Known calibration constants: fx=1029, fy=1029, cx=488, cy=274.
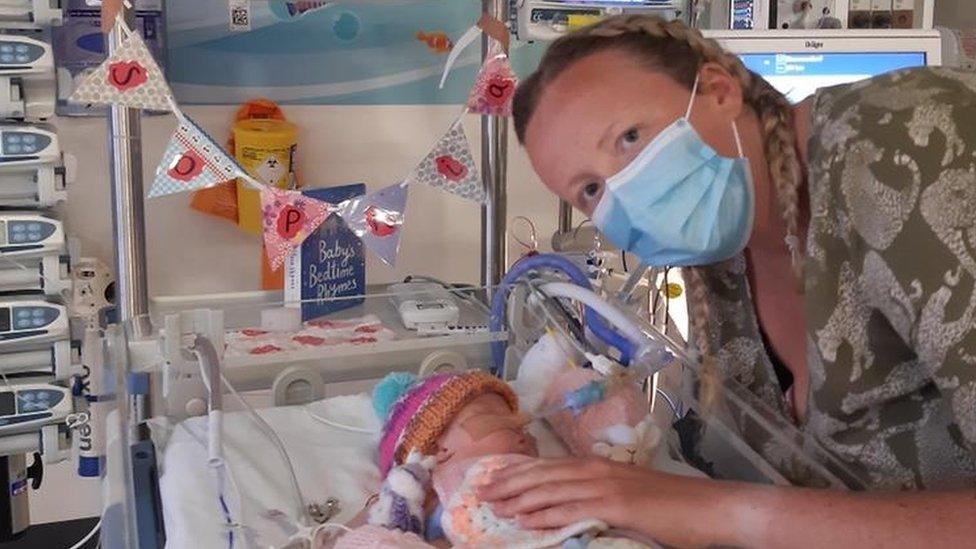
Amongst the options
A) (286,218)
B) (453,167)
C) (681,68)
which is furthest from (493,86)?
(681,68)

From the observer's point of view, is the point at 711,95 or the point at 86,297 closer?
the point at 711,95

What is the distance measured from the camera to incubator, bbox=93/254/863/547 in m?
1.21

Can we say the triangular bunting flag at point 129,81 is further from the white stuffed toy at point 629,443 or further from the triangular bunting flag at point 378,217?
the white stuffed toy at point 629,443

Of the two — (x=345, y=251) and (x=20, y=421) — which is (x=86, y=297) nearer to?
(x=20, y=421)

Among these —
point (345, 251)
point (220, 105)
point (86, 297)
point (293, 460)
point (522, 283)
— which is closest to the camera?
point (293, 460)

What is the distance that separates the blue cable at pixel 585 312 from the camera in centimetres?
148

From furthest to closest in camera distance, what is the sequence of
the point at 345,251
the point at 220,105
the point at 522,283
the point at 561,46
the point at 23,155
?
the point at 220,105 < the point at 345,251 < the point at 23,155 < the point at 522,283 < the point at 561,46

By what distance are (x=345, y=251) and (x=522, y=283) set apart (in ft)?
2.07

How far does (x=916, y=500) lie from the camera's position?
921 millimetres

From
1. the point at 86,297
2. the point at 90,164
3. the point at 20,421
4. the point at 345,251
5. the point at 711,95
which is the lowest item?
the point at 20,421

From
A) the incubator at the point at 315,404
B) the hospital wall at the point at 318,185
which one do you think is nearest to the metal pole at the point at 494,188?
the hospital wall at the point at 318,185

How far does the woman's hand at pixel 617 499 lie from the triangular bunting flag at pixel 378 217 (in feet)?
3.68

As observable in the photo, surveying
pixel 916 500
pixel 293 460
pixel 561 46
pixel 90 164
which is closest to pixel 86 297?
pixel 90 164

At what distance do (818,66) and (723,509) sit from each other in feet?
5.26
